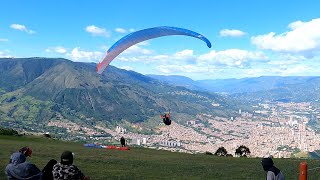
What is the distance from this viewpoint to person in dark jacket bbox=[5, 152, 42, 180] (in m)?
12.1

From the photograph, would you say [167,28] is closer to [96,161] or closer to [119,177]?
[96,161]

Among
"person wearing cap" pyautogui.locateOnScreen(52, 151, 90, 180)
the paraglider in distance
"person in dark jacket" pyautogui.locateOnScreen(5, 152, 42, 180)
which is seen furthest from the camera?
the paraglider in distance

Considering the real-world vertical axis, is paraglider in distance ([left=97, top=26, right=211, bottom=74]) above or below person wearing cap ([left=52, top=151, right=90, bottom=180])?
above

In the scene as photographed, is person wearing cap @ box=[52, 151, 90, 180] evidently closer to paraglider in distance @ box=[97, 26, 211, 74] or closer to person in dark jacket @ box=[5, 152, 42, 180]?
person in dark jacket @ box=[5, 152, 42, 180]

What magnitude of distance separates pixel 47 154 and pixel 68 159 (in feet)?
81.4

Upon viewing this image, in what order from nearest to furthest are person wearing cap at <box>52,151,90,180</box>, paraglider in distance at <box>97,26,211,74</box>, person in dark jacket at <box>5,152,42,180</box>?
person wearing cap at <box>52,151,90,180</box>
person in dark jacket at <box>5,152,42,180</box>
paraglider in distance at <box>97,26,211,74</box>

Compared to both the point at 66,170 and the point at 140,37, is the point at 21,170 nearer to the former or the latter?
the point at 66,170

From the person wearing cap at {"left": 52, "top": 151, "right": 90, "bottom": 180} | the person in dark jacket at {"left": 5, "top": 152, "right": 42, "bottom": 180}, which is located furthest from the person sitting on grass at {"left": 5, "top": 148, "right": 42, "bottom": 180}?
the person wearing cap at {"left": 52, "top": 151, "right": 90, "bottom": 180}

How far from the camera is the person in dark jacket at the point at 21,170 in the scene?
1209cm

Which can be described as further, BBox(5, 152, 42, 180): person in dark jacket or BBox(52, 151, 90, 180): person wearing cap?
BBox(5, 152, 42, 180): person in dark jacket

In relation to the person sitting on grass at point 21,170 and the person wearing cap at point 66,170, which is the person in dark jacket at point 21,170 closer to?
the person sitting on grass at point 21,170

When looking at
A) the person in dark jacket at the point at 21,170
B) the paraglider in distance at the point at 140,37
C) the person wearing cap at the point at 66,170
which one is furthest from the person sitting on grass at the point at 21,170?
the paraglider in distance at the point at 140,37

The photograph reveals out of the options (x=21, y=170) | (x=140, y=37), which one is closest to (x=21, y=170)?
(x=21, y=170)

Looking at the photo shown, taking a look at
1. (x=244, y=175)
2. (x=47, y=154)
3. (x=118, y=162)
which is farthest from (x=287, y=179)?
(x=47, y=154)
